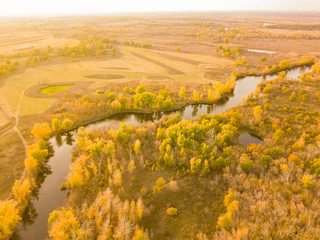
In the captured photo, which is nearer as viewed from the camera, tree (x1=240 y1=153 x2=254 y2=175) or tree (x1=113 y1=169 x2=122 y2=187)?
tree (x1=113 y1=169 x2=122 y2=187)

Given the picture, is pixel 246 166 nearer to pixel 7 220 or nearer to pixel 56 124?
pixel 7 220

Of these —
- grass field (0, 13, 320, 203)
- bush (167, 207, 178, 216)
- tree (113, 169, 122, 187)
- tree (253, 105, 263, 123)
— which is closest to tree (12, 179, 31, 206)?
grass field (0, 13, 320, 203)

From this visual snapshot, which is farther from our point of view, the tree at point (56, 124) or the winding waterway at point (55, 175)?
the tree at point (56, 124)

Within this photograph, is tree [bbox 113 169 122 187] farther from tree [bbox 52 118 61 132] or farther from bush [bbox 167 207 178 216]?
tree [bbox 52 118 61 132]

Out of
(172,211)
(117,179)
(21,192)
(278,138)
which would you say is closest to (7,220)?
(21,192)

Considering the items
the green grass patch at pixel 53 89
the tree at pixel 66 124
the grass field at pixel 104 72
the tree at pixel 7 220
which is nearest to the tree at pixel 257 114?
the grass field at pixel 104 72

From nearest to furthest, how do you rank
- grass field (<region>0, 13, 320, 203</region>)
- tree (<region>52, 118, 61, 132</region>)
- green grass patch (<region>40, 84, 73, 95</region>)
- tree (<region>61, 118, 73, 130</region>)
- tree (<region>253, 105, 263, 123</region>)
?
tree (<region>52, 118, 61, 132</region>) → tree (<region>61, 118, 73, 130</region>) → tree (<region>253, 105, 263, 123</region>) → grass field (<region>0, 13, 320, 203</region>) → green grass patch (<region>40, 84, 73, 95</region>)

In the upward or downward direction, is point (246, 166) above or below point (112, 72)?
below

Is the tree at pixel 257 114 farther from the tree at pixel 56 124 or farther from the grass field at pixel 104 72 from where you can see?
the tree at pixel 56 124

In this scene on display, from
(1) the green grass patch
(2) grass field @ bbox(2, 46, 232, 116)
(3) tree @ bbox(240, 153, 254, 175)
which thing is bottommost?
(3) tree @ bbox(240, 153, 254, 175)

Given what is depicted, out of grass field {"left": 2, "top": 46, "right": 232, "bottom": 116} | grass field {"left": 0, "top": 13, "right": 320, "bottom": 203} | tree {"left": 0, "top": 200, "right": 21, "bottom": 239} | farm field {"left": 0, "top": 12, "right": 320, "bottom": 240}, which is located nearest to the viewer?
tree {"left": 0, "top": 200, "right": 21, "bottom": 239}

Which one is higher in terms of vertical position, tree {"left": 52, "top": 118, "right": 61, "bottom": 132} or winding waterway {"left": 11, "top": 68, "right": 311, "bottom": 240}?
tree {"left": 52, "top": 118, "right": 61, "bottom": 132}

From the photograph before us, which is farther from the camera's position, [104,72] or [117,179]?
[104,72]
